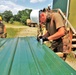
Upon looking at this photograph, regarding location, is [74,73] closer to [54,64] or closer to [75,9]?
[54,64]

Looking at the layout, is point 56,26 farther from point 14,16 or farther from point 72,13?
point 14,16

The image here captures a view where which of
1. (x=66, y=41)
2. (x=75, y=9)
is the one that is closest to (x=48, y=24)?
(x=66, y=41)

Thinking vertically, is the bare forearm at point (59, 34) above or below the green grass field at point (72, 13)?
below

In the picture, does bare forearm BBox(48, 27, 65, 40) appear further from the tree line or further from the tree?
the tree

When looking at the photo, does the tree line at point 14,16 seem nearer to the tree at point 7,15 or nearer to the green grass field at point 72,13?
the tree at point 7,15

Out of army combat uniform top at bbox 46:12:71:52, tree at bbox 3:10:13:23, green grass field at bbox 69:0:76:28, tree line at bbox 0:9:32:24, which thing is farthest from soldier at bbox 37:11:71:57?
tree at bbox 3:10:13:23

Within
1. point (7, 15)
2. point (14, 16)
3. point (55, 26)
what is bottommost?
point (55, 26)

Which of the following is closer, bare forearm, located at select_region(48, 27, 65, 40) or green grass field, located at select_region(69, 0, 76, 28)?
bare forearm, located at select_region(48, 27, 65, 40)

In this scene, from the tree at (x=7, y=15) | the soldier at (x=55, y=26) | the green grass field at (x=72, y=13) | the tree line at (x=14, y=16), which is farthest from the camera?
the tree at (x=7, y=15)

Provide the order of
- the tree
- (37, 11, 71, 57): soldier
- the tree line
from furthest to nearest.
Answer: the tree → the tree line → (37, 11, 71, 57): soldier

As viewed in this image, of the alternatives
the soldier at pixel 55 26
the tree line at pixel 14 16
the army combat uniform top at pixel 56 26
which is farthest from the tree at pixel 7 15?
the soldier at pixel 55 26

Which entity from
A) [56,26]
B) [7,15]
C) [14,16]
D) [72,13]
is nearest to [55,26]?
[56,26]

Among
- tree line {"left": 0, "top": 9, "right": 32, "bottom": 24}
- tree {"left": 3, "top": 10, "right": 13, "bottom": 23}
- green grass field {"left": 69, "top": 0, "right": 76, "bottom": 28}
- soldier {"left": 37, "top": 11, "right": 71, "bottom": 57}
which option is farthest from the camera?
tree {"left": 3, "top": 10, "right": 13, "bottom": 23}

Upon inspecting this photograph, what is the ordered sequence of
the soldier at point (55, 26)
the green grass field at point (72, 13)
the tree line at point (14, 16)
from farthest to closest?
the tree line at point (14, 16), the green grass field at point (72, 13), the soldier at point (55, 26)
